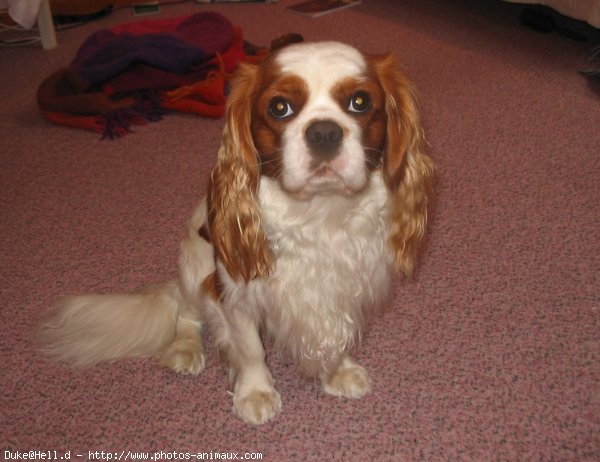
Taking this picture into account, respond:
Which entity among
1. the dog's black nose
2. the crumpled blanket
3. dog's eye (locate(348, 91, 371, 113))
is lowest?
the crumpled blanket

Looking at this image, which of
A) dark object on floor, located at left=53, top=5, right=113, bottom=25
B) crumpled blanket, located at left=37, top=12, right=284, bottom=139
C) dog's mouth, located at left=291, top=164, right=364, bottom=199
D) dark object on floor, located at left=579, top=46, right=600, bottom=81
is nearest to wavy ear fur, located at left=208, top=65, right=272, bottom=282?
dog's mouth, located at left=291, top=164, right=364, bottom=199

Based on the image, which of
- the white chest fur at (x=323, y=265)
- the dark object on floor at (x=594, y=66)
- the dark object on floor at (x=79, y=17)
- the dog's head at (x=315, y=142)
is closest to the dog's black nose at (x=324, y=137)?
the dog's head at (x=315, y=142)

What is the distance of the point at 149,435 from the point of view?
49.1 inches

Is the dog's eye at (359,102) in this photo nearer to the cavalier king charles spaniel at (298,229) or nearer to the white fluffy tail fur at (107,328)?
the cavalier king charles spaniel at (298,229)

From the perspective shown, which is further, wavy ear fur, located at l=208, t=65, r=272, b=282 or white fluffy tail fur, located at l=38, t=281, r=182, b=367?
white fluffy tail fur, located at l=38, t=281, r=182, b=367

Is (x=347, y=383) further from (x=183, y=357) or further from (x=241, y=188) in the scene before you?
(x=241, y=188)

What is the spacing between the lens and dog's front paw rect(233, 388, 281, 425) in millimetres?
1260

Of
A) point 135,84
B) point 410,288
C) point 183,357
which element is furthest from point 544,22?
point 183,357

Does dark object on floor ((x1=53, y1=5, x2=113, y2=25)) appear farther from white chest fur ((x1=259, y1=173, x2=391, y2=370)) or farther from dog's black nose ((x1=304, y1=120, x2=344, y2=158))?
dog's black nose ((x1=304, y1=120, x2=344, y2=158))

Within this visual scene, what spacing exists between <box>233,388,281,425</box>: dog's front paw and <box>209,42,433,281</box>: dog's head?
30cm

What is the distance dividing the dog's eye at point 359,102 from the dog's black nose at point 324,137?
0.29ft

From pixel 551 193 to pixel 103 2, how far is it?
155 inches

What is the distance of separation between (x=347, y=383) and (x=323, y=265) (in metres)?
0.32

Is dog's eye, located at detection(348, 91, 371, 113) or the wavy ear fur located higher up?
dog's eye, located at detection(348, 91, 371, 113)
